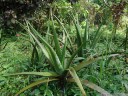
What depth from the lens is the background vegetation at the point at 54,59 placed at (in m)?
2.40

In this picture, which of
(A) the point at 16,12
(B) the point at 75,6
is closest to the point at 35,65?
(A) the point at 16,12

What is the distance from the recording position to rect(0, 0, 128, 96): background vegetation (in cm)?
240

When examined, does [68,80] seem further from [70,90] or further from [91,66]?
[91,66]

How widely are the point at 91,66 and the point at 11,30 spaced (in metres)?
2.13

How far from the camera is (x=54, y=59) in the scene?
244cm

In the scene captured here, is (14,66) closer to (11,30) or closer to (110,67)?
(110,67)

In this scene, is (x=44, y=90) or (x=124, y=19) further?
(x=124, y=19)

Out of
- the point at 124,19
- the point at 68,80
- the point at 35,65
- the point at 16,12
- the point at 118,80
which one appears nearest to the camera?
the point at 68,80

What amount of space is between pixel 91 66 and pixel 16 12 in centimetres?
204

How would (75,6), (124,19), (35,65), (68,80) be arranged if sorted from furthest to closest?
(124,19)
(75,6)
(35,65)
(68,80)

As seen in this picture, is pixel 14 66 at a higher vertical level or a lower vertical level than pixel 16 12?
lower

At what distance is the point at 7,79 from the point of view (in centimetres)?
276

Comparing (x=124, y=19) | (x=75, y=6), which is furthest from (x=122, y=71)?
(x=124, y=19)

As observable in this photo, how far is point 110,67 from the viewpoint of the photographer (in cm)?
293
